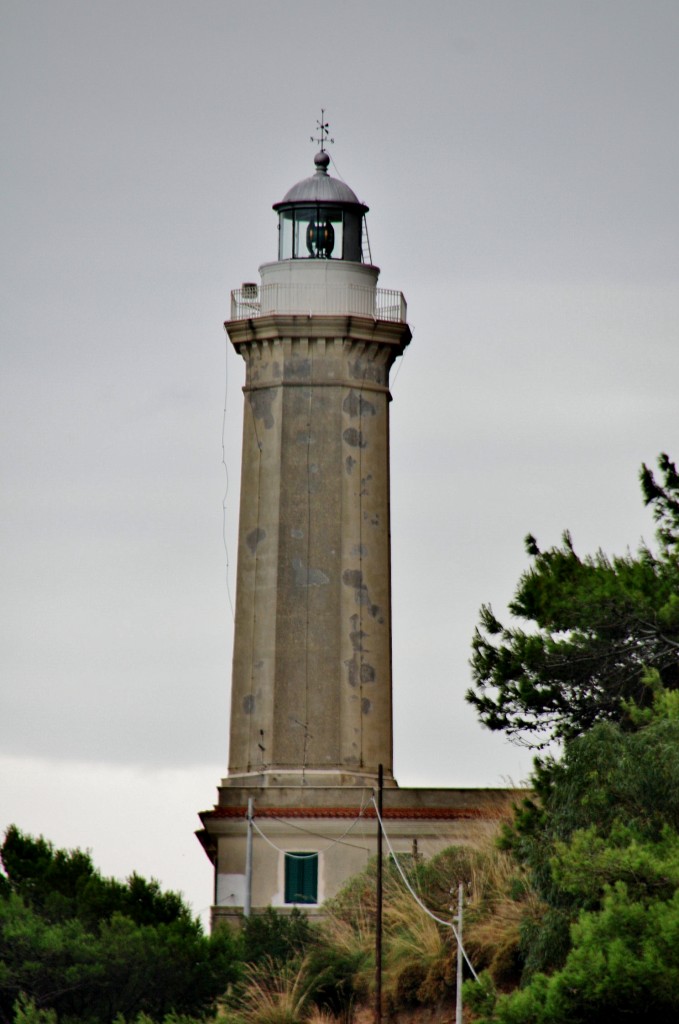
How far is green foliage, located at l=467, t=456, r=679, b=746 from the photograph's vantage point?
43.6 metres

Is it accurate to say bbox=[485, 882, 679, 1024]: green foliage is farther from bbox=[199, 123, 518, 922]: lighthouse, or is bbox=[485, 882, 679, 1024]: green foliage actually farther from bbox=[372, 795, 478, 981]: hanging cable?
bbox=[199, 123, 518, 922]: lighthouse

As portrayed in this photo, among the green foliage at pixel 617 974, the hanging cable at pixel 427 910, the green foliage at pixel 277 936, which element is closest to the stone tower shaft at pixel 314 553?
the hanging cable at pixel 427 910

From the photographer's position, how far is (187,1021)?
40.5m

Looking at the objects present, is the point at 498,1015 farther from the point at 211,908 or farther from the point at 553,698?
the point at 211,908

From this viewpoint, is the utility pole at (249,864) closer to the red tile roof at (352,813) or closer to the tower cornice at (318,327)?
the red tile roof at (352,813)

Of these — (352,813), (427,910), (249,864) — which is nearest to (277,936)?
(427,910)

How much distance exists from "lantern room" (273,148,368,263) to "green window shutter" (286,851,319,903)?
15129mm

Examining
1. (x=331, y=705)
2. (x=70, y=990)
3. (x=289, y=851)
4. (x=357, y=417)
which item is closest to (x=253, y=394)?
(x=357, y=417)

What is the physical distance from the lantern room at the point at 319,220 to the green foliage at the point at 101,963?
20405 millimetres

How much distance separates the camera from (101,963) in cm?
4131

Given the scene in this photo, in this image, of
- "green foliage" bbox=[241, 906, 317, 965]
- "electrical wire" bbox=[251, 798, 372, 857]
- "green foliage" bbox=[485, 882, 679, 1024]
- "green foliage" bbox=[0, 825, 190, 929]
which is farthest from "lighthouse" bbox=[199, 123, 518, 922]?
"green foliage" bbox=[485, 882, 679, 1024]

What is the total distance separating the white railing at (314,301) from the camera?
56438 millimetres

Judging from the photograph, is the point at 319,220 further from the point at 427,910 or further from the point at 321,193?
the point at 427,910

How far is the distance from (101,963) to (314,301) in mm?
20363
